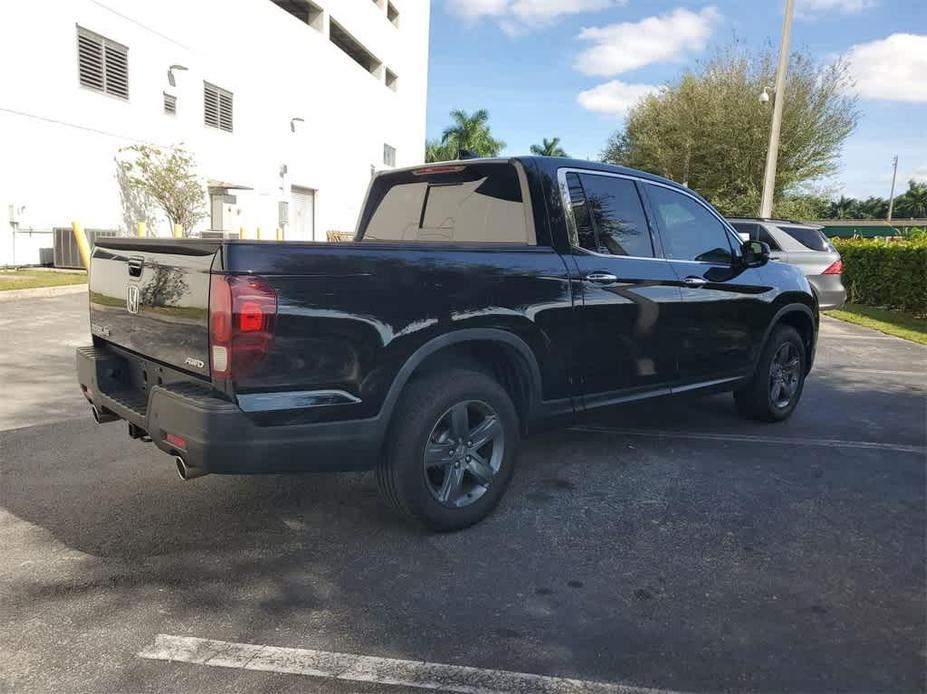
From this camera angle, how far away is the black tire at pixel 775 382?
566cm

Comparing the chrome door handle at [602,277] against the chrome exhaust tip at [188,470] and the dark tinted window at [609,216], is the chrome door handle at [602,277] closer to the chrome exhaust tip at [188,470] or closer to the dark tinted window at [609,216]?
the dark tinted window at [609,216]

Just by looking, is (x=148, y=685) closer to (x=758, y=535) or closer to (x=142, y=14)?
(x=758, y=535)

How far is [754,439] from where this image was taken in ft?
17.9

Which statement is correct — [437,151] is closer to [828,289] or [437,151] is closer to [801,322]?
[828,289]

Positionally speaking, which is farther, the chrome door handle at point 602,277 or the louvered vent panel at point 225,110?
the louvered vent panel at point 225,110

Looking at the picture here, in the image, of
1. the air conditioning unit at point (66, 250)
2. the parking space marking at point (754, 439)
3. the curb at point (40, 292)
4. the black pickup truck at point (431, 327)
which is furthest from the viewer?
the air conditioning unit at point (66, 250)

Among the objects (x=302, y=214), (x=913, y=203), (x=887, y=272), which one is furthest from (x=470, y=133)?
(x=913, y=203)

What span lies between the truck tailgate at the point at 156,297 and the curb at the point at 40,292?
9290 mm

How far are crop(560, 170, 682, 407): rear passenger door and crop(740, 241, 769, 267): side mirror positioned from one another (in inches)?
38.3

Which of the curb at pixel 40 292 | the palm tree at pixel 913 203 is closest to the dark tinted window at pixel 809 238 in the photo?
the curb at pixel 40 292

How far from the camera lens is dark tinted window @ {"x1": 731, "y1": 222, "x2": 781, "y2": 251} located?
1206cm

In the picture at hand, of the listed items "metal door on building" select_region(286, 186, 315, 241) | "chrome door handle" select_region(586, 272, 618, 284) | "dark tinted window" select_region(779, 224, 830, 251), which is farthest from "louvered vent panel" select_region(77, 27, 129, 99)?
"chrome door handle" select_region(586, 272, 618, 284)

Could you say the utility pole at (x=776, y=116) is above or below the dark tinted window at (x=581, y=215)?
above

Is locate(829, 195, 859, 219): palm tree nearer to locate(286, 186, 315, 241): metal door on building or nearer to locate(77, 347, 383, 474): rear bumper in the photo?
locate(286, 186, 315, 241): metal door on building
